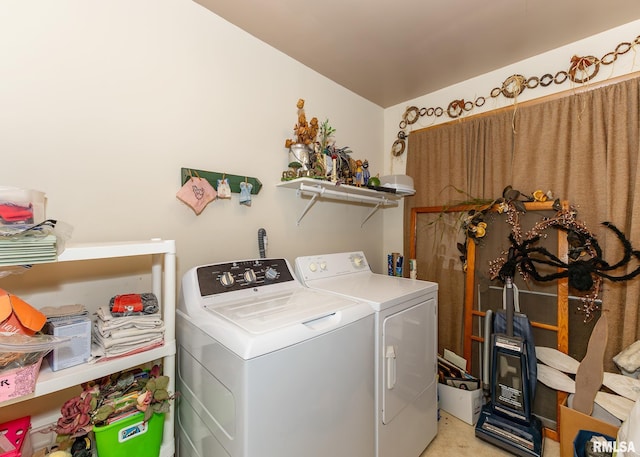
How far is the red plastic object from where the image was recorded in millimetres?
953

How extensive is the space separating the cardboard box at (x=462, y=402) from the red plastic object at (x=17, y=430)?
7.64 ft

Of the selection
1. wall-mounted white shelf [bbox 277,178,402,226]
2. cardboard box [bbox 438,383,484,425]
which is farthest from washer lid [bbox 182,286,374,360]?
cardboard box [bbox 438,383,484,425]

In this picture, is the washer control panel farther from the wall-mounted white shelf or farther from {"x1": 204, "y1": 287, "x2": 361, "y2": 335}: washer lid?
the wall-mounted white shelf

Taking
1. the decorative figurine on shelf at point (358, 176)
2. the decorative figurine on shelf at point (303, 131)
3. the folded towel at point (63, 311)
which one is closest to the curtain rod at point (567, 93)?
the decorative figurine on shelf at point (358, 176)

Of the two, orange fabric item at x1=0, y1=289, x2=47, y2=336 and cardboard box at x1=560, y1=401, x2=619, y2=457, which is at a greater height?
orange fabric item at x1=0, y1=289, x2=47, y2=336

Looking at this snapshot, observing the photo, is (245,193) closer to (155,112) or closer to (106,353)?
(155,112)

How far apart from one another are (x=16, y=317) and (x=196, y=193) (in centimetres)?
85

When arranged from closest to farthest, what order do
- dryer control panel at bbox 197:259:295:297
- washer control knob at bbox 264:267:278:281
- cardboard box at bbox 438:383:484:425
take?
dryer control panel at bbox 197:259:295:297
washer control knob at bbox 264:267:278:281
cardboard box at bbox 438:383:484:425

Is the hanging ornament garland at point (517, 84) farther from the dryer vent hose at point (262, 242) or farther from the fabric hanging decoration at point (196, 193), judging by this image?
the fabric hanging decoration at point (196, 193)

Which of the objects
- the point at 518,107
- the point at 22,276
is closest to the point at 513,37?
the point at 518,107

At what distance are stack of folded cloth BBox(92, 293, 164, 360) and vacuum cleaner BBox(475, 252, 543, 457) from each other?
80.6 inches

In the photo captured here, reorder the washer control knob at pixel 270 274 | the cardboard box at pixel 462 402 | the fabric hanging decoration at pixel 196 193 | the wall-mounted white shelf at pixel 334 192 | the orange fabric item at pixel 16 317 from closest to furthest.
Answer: the orange fabric item at pixel 16 317
the fabric hanging decoration at pixel 196 193
the washer control knob at pixel 270 274
the wall-mounted white shelf at pixel 334 192
the cardboard box at pixel 462 402

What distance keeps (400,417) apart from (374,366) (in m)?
0.42

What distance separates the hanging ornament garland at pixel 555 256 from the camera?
5.49 feet
